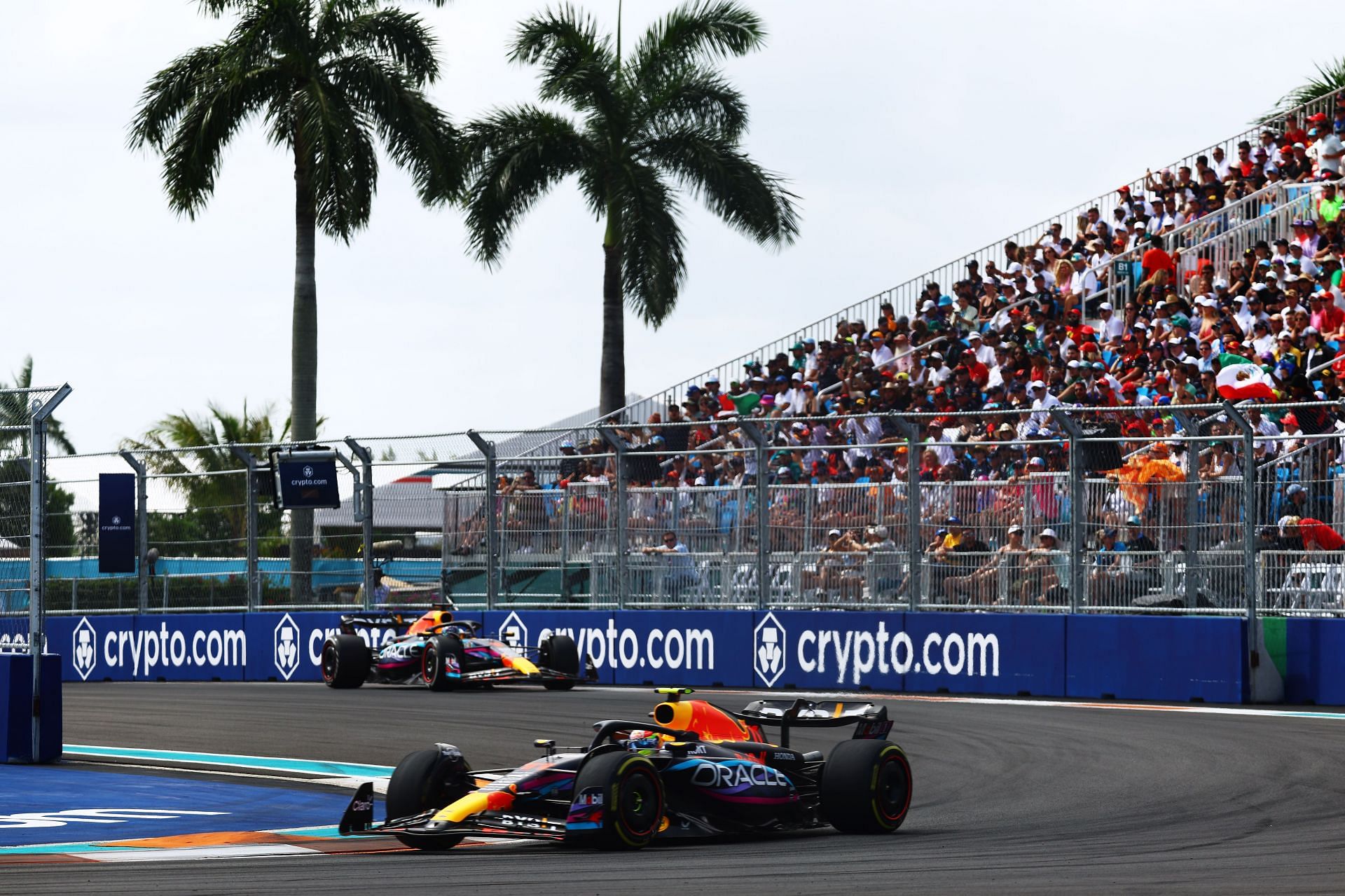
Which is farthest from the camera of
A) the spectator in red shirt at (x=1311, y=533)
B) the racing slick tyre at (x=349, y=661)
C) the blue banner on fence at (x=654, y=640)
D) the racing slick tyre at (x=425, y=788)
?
the racing slick tyre at (x=349, y=661)

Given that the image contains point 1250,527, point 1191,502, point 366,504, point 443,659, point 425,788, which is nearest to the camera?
point 425,788

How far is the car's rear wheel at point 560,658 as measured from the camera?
19.5 metres

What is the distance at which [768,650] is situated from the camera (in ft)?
66.3

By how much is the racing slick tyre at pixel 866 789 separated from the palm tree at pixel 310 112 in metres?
20.7

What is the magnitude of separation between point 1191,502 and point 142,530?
13.7 metres

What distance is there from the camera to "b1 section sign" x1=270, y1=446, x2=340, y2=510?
23266 millimetres

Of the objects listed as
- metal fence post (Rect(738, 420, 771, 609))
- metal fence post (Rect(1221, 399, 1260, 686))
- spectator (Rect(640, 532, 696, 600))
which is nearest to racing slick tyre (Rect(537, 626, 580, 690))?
spectator (Rect(640, 532, 696, 600))

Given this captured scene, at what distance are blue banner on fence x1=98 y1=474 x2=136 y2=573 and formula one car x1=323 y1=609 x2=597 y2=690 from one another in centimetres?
480

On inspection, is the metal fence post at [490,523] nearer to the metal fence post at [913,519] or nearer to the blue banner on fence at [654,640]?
the blue banner on fence at [654,640]

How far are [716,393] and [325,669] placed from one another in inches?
418

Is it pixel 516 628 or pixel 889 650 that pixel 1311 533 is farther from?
pixel 516 628

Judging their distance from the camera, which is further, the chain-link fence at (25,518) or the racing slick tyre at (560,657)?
the racing slick tyre at (560,657)

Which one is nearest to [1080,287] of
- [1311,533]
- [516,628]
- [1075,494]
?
[1075,494]

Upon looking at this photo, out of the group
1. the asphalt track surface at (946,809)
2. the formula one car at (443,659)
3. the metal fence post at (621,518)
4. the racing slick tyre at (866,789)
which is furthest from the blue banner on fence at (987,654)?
the racing slick tyre at (866,789)
